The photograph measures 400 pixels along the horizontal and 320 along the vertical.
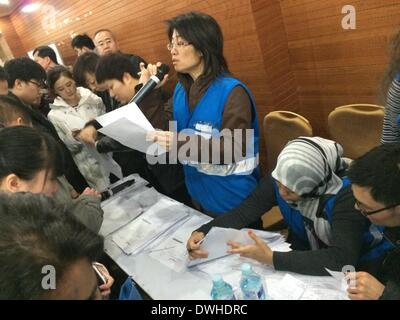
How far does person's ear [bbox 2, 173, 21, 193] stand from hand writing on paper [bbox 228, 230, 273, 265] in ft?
2.77

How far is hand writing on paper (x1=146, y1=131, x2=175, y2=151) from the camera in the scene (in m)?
1.37

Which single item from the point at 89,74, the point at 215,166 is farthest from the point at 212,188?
the point at 89,74

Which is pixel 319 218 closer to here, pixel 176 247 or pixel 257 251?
pixel 257 251

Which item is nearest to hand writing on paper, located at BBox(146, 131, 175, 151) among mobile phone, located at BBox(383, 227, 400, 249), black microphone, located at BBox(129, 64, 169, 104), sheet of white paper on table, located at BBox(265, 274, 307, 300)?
black microphone, located at BBox(129, 64, 169, 104)

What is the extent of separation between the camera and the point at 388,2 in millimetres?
1826

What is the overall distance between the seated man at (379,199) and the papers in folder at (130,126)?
2.88 feet

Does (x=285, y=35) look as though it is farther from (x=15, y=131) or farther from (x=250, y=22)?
(x=15, y=131)

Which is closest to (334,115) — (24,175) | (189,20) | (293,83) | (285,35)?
(293,83)

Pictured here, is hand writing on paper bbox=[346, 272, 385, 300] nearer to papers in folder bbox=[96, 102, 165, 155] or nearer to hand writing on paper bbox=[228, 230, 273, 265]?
hand writing on paper bbox=[228, 230, 273, 265]

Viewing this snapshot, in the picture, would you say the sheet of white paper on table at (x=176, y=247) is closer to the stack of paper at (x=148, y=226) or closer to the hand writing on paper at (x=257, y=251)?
the stack of paper at (x=148, y=226)

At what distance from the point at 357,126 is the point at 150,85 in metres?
1.29

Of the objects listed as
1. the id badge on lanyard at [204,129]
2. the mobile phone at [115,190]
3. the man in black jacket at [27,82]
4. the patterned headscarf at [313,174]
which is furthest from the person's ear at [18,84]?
the patterned headscarf at [313,174]

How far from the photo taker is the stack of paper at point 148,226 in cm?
148

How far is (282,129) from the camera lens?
2.06 m
